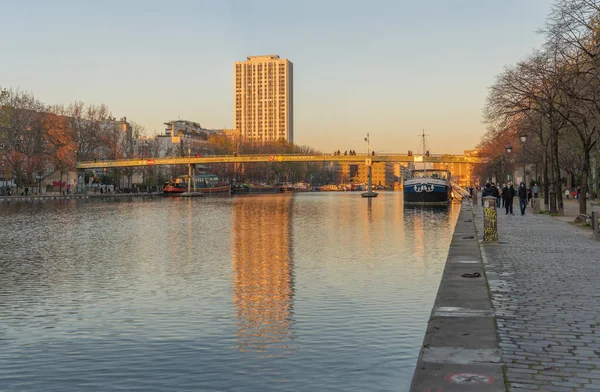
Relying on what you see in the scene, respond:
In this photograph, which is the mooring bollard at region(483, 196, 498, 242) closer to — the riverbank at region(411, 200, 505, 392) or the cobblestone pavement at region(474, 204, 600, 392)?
the cobblestone pavement at region(474, 204, 600, 392)

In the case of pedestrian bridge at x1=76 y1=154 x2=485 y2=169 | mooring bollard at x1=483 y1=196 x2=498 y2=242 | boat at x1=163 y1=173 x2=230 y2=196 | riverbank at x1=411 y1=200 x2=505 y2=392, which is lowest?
riverbank at x1=411 y1=200 x2=505 y2=392

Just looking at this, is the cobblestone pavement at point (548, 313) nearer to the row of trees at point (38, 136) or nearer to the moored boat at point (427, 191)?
the moored boat at point (427, 191)

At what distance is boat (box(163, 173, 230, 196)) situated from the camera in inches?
5025

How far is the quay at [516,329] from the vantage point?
21.0ft

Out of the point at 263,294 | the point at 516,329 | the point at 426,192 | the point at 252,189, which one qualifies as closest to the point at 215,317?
the point at 263,294

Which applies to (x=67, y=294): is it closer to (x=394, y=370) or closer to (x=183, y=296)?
(x=183, y=296)

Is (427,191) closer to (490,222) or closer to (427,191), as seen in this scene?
(427,191)

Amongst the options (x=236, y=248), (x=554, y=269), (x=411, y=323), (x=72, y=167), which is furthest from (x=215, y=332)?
(x=72, y=167)

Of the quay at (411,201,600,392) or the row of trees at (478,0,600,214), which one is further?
the row of trees at (478,0,600,214)

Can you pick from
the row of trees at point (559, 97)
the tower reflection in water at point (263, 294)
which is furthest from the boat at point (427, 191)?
the tower reflection in water at point (263, 294)

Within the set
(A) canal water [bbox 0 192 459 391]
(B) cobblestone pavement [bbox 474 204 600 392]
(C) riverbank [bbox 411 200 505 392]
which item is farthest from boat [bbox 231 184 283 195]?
(C) riverbank [bbox 411 200 505 392]

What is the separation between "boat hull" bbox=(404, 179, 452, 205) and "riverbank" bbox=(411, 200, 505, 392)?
5463 centimetres

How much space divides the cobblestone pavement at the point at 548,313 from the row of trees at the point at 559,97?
9712mm

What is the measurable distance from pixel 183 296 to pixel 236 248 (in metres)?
9.50
